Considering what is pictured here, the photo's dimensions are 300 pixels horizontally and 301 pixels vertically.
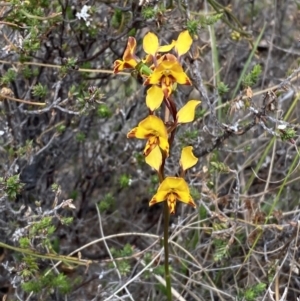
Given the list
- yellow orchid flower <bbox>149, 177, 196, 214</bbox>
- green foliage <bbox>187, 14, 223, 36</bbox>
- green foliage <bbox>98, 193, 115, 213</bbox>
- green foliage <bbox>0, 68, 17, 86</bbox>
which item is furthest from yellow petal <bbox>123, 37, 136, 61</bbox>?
green foliage <bbox>98, 193, 115, 213</bbox>

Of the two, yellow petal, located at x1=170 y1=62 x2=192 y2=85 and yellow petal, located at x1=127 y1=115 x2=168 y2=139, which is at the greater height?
yellow petal, located at x1=170 y1=62 x2=192 y2=85

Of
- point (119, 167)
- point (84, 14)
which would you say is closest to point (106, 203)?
point (119, 167)

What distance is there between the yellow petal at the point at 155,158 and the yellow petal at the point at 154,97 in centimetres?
9

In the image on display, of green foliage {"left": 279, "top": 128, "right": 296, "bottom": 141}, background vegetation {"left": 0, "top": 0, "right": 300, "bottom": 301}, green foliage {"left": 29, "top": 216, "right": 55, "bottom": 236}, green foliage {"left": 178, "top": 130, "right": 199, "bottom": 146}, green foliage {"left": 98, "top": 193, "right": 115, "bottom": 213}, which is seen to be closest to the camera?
green foliage {"left": 279, "top": 128, "right": 296, "bottom": 141}

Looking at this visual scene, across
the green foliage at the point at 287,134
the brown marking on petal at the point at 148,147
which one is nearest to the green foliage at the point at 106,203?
the green foliage at the point at 287,134

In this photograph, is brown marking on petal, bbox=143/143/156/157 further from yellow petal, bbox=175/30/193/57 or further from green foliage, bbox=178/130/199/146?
green foliage, bbox=178/130/199/146

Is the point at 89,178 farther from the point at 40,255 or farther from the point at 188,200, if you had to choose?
the point at 188,200

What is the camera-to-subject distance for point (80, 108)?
192 cm

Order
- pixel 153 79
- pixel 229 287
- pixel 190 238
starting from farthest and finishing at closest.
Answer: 1. pixel 190 238
2. pixel 229 287
3. pixel 153 79

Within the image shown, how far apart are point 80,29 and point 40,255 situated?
70 centimetres

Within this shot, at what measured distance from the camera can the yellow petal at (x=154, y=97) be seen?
1.30m

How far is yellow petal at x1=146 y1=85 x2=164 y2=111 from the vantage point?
1301mm

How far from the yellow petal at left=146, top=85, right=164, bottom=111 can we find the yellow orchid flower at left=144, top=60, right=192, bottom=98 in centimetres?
2

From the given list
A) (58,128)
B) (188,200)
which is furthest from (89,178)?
(188,200)
